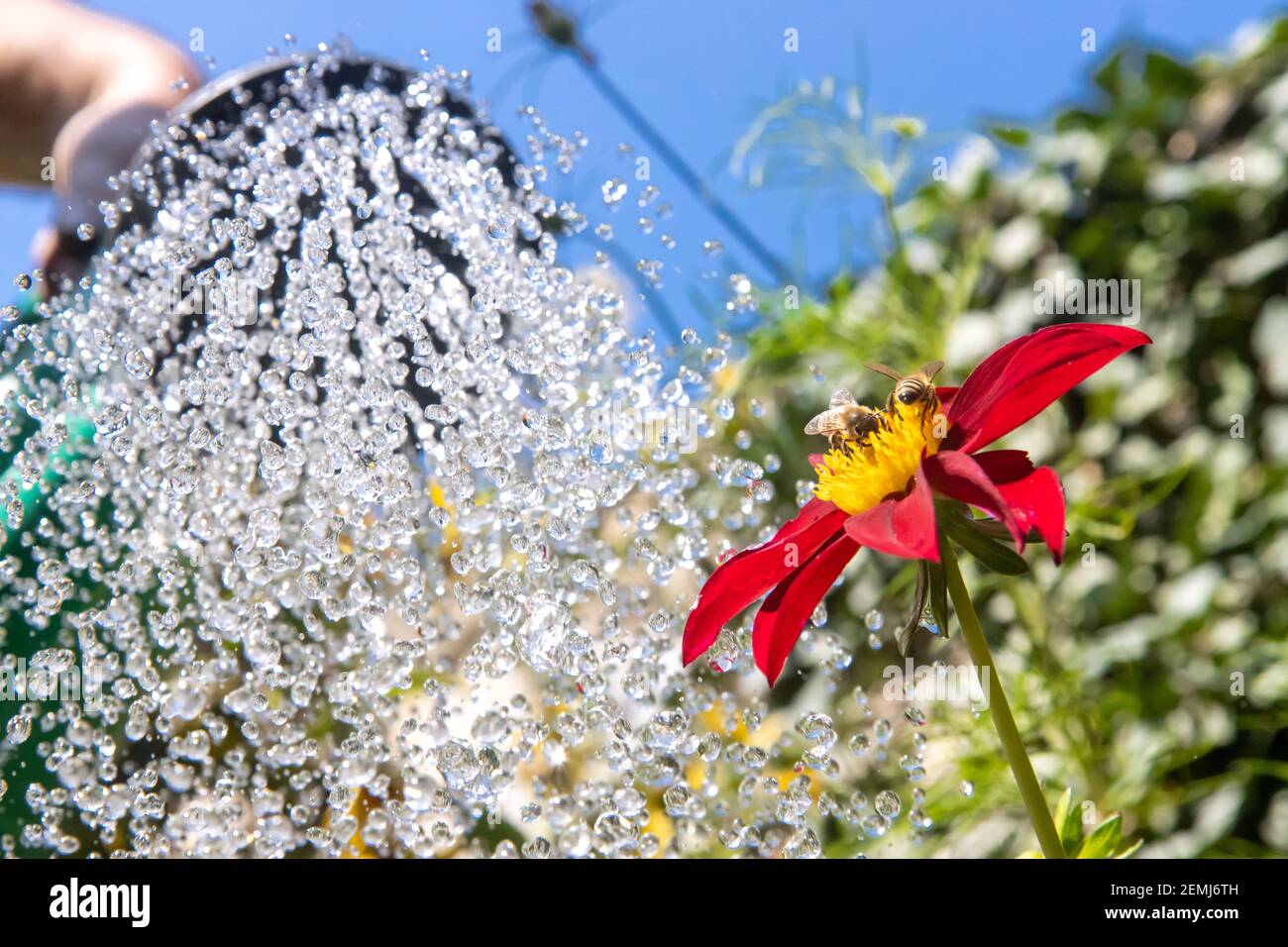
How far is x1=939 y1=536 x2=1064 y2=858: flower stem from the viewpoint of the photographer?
381 millimetres

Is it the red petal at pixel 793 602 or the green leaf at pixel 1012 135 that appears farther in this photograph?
the green leaf at pixel 1012 135

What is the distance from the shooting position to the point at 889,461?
43 cm

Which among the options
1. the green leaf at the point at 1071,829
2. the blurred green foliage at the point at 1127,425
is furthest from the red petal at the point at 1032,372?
the blurred green foliage at the point at 1127,425

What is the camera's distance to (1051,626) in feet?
3.27

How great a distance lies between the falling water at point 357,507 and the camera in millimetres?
645

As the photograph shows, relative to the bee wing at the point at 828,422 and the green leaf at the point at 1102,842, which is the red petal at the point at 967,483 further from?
the green leaf at the point at 1102,842

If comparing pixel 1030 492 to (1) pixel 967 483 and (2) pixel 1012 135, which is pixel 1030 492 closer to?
(1) pixel 967 483

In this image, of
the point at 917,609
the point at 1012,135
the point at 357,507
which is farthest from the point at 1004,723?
the point at 1012,135

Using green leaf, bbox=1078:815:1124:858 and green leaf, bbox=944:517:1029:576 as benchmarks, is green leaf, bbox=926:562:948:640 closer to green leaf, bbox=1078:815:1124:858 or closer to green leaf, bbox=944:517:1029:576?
green leaf, bbox=944:517:1029:576

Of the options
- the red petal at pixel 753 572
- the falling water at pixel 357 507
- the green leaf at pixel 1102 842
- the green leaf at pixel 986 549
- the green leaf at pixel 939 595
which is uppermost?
the falling water at pixel 357 507

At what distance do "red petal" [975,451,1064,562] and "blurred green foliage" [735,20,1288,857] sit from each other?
29 cm

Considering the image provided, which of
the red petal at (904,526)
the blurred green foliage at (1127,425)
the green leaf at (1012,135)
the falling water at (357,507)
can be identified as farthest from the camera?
the green leaf at (1012,135)
